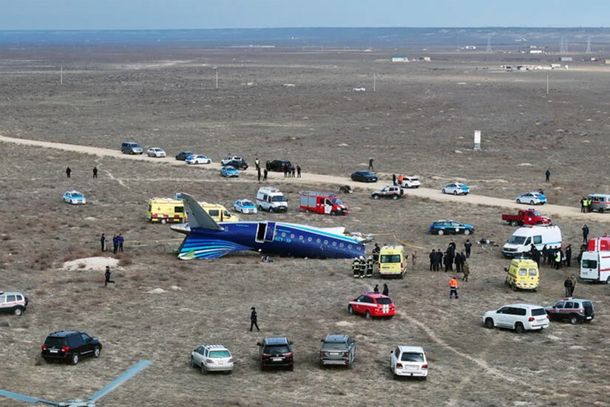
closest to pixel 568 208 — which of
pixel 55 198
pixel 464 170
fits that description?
pixel 464 170

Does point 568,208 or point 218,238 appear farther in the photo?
point 568,208

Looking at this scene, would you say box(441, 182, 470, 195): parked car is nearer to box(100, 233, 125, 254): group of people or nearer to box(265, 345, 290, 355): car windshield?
box(100, 233, 125, 254): group of people

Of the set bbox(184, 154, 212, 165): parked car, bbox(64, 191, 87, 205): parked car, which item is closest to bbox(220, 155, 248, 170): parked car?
bbox(184, 154, 212, 165): parked car

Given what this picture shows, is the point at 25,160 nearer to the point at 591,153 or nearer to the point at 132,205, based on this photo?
the point at 132,205

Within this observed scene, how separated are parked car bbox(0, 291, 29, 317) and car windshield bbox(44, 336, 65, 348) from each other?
21.5ft

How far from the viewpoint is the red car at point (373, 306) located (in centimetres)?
4634

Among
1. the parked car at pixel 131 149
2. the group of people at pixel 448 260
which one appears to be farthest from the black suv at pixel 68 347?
the parked car at pixel 131 149

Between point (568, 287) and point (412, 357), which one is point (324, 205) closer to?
point (568, 287)

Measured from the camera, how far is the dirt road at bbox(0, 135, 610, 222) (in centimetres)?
7462

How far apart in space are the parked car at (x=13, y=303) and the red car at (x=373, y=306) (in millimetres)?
13119

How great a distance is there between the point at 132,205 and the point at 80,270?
22195mm

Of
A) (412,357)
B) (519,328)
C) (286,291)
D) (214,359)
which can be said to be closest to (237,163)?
Result: (286,291)

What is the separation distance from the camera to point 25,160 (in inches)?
4048

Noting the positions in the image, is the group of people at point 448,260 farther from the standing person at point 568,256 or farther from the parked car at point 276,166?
the parked car at point 276,166
